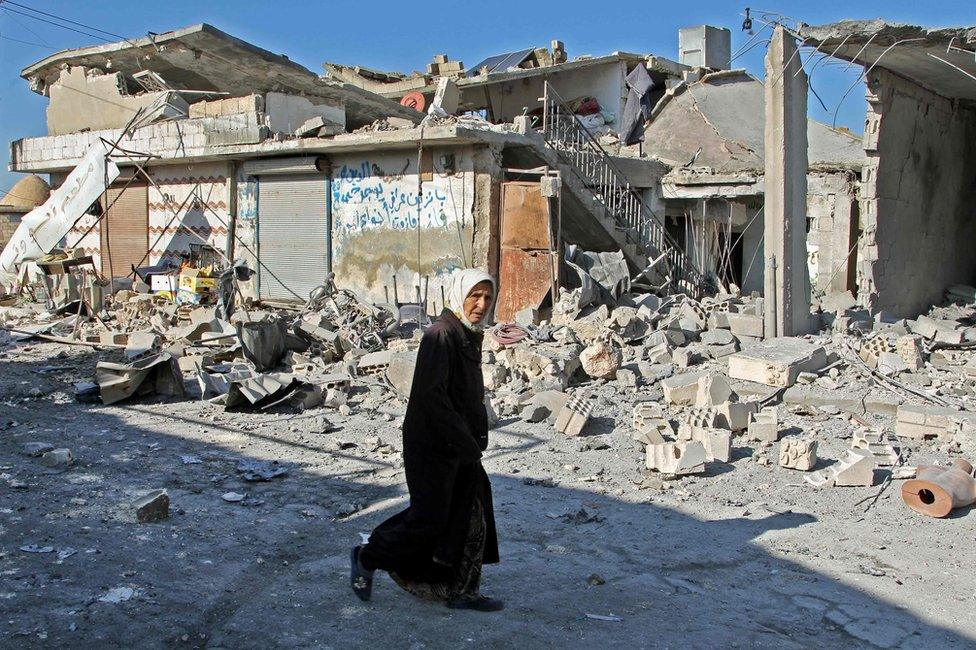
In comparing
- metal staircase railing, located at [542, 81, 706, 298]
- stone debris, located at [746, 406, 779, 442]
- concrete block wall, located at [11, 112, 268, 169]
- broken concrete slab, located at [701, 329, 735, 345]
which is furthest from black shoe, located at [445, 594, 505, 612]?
concrete block wall, located at [11, 112, 268, 169]

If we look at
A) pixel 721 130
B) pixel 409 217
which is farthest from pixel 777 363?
pixel 721 130

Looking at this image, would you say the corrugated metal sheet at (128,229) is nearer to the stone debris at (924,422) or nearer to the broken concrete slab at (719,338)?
the broken concrete slab at (719,338)

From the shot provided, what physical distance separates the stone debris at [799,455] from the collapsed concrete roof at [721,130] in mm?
10639

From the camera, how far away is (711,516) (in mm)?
5562

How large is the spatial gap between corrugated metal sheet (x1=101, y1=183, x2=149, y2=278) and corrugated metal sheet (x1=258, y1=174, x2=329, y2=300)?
3425mm

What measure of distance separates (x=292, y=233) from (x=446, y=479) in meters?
12.2

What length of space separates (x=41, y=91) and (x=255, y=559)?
62.8 feet

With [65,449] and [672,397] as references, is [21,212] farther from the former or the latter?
[672,397]

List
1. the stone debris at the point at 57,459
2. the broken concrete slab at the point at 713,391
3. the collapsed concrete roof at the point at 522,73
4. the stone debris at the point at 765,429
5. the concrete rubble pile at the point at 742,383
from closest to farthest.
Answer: the stone debris at the point at 57,459 → the concrete rubble pile at the point at 742,383 → the stone debris at the point at 765,429 → the broken concrete slab at the point at 713,391 → the collapsed concrete roof at the point at 522,73

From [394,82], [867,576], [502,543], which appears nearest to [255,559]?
[502,543]

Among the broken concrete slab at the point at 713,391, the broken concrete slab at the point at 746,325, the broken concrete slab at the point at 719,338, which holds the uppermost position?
the broken concrete slab at the point at 746,325

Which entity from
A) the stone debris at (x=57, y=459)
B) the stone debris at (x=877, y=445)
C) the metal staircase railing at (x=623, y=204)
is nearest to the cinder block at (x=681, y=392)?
the stone debris at (x=877, y=445)

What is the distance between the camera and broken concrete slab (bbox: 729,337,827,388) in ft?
26.5

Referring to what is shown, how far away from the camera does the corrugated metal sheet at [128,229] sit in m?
17.7
